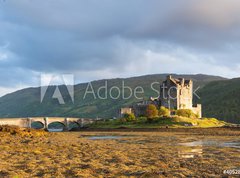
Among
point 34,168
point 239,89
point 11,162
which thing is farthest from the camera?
point 239,89

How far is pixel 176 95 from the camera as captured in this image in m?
108

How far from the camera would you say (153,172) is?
1504 cm

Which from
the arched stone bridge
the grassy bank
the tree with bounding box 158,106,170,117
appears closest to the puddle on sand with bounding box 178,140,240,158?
the grassy bank

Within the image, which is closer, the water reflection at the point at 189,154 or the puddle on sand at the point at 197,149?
the water reflection at the point at 189,154

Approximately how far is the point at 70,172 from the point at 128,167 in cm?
312

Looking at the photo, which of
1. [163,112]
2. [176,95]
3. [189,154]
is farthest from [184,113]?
[189,154]

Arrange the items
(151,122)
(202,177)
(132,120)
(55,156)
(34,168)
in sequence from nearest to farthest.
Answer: (202,177) → (34,168) → (55,156) → (151,122) → (132,120)

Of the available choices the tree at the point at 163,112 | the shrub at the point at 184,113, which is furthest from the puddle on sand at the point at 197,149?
the shrub at the point at 184,113

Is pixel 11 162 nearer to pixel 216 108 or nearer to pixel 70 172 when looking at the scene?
pixel 70 172

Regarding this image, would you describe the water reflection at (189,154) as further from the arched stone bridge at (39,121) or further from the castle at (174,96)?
the castle at (174,96)

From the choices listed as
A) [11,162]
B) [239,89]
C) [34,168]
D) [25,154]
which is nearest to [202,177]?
[34,168]

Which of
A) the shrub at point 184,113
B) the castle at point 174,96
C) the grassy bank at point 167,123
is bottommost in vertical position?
the grassy bank at point 167,123

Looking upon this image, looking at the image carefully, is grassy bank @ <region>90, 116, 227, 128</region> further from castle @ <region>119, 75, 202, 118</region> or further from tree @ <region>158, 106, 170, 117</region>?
castle @ <region>119, 75, 202, 118</region>

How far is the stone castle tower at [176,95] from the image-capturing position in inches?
4252
